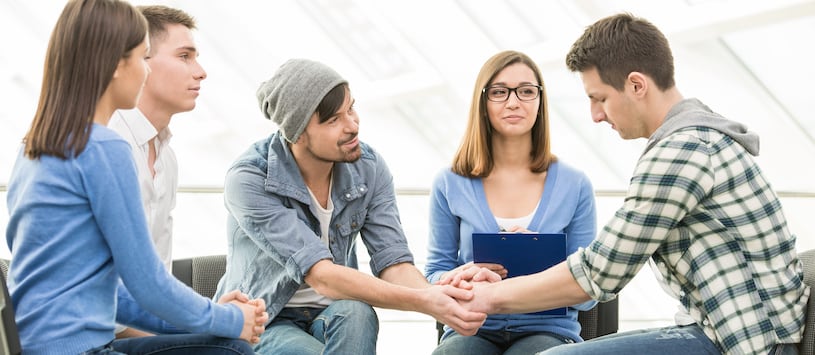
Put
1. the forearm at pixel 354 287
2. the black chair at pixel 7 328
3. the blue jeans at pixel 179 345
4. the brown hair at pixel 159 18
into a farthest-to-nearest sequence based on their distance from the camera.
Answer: the brown hair at pixel 159 18 → the forearm at pixel 354 287 → the blue jeans at pixel 179 345 → the black chair at pixel 7 328

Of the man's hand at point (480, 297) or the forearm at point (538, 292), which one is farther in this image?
the man's hand at point (480, 297)

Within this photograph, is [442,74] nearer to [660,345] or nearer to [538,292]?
[538,292]

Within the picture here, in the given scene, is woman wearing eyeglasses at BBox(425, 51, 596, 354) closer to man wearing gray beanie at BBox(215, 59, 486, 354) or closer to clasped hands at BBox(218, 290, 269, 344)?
man wearing gray beanie at BBox(215, 59, 486, 354)

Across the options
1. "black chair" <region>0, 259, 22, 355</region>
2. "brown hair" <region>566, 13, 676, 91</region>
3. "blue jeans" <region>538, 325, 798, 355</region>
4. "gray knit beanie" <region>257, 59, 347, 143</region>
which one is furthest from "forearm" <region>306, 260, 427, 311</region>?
"black chair" <region>0, 259, 22, 355</region>

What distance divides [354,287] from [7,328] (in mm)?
939

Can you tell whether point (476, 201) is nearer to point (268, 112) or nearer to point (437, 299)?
point (437, 299)

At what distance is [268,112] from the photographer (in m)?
2.39

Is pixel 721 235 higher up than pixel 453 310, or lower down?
higher up

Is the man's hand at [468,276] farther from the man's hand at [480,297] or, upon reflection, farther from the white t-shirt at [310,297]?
the white t-shirt at [310,297]

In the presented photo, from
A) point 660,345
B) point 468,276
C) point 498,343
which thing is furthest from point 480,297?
point 660,345

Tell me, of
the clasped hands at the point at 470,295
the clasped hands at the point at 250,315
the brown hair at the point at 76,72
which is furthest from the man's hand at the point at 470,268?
the brown hair at the point at 76,72

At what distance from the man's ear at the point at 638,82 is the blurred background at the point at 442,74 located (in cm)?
179

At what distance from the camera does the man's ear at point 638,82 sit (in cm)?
198

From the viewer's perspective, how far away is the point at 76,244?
1.52 metres
